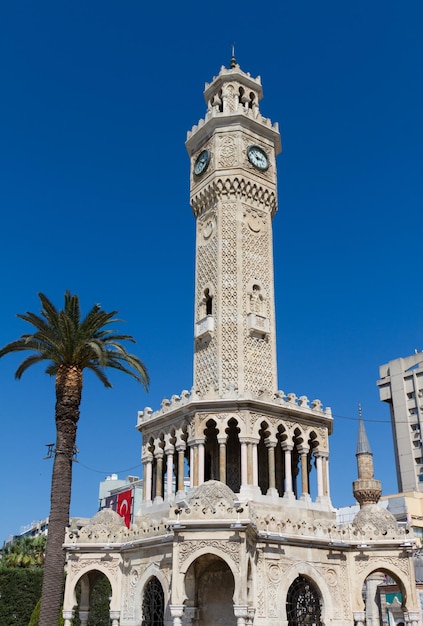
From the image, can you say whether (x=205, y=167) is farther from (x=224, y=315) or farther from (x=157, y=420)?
(x=157, y=420)

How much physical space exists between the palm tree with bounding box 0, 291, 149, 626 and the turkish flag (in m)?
45.1

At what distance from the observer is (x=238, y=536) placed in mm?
20234

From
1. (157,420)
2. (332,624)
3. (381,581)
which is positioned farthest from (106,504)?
(332,624)

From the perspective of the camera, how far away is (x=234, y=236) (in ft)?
104

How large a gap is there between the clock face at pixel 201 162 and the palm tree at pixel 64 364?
35.3 ft

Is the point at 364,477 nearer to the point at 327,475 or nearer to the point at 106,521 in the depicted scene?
the point at 327,475

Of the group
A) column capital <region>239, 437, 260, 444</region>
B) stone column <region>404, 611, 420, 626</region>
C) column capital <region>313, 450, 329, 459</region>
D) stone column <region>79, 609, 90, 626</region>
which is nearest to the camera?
stone column <region>404, 611, 420, 626</region>

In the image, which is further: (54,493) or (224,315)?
(224,315)

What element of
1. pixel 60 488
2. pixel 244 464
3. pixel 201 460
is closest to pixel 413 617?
pixel 244 464

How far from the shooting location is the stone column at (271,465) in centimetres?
2693

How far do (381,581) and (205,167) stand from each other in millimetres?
31838

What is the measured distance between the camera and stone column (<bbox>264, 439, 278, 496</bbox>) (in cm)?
2693

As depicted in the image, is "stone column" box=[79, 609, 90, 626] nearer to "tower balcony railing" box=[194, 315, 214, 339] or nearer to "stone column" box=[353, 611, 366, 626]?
"stone column" box=[353, 611, 366, 626]

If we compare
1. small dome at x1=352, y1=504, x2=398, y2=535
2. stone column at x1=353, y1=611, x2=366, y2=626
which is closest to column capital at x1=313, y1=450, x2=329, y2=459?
small dome at x1=352, y1=504, x2=398, y2=535
